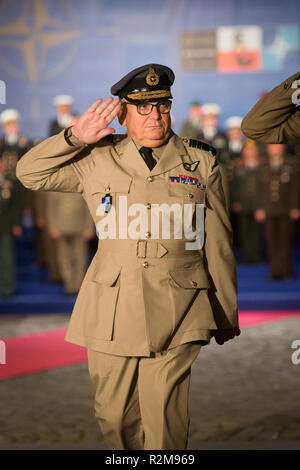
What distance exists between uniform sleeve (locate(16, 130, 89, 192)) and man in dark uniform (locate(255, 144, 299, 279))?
6.59 m

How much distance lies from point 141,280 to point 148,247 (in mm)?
123

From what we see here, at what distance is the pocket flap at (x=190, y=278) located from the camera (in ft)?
10.7

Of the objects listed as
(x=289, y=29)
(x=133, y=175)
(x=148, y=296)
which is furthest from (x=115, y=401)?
(x=289, y=29)

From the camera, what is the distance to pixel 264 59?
1082cm

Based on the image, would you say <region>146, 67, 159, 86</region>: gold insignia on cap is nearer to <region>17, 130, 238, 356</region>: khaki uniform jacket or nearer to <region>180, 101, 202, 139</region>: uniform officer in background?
<region>17, 130, 238, 356</region>: khaki uniform jacket

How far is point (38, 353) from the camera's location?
21.4ft

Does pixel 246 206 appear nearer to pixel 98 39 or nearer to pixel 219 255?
pixel 98 39

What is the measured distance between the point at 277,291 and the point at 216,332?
18.3ft

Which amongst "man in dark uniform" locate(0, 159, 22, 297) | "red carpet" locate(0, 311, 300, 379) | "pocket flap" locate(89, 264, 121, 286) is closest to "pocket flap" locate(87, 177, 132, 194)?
"pocket flap" locate(89, 264, 121, 286)

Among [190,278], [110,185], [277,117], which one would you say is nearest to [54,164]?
[110,185]

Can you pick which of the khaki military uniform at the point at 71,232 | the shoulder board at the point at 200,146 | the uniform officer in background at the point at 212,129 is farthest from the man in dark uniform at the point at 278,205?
the shoulder board at the point at 200,146

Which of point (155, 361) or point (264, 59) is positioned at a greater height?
point (264, 59)

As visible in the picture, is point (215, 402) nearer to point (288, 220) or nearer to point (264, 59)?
point (288, 220)

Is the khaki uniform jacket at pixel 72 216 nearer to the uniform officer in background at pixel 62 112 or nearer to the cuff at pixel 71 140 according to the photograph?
the uniform officer in background at pixel 62 112
